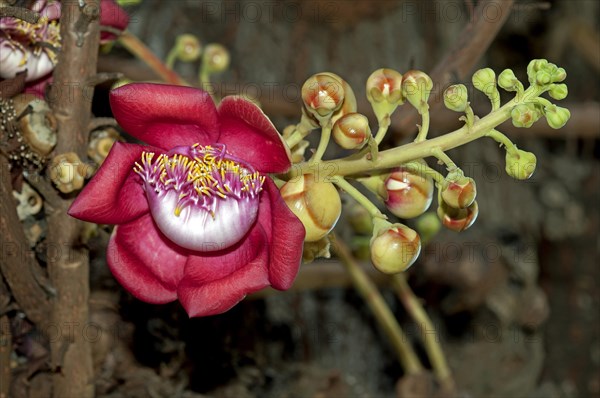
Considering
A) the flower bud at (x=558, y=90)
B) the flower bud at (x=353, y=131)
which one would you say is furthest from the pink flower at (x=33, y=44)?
the flower bud at (x=558, y=90)

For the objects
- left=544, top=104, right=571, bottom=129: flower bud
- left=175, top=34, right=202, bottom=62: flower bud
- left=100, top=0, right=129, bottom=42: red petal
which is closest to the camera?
Result: left=544, top=104, right=571, bottom=129: flower bud

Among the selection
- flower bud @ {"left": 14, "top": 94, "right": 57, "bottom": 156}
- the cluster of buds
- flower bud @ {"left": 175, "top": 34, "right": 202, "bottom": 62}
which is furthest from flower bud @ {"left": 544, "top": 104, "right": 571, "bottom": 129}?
flower bud @ {"left": 175, "top": 34, "right": 202, "bottom": 62}

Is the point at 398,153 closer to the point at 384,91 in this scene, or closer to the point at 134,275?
the point at 384,91

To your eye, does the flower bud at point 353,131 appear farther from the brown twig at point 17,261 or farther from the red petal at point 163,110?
the brown twig at point 17,261

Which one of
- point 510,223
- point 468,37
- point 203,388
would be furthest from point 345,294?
point 468,37

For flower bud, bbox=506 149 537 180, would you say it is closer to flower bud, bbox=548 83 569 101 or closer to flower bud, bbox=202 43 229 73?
flower bud, bbox=548 83 569 101

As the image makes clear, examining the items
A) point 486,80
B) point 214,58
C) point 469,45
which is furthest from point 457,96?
point 214,58
